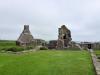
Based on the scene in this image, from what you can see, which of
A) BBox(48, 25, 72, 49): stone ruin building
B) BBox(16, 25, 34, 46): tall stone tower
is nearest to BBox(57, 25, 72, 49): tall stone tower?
BBox(48, 25, 72, 49): stone ruin building

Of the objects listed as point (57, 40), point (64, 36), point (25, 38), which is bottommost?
point (57, 40)

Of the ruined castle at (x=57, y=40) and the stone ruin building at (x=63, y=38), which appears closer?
the ruined castle at (x=57, y=40)

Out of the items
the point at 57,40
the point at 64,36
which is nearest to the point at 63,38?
the point at 64,36

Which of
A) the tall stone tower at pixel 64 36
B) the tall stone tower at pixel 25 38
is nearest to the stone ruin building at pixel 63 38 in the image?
the tall stone tower at pixel 64 36

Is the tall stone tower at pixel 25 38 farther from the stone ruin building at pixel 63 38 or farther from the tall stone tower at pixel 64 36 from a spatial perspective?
the tall stone tower at pixel 64 36

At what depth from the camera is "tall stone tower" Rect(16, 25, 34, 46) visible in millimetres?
54625

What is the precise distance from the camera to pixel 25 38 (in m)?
54.9

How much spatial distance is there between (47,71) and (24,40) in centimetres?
3963

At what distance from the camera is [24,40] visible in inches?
2156

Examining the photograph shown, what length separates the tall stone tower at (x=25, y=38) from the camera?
5462 centimetres

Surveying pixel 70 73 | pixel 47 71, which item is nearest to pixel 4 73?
pixel 47 71

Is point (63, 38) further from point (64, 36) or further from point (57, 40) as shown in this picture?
point (57, 40)

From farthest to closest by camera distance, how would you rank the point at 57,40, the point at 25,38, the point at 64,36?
the point at 57,40 < the point at 64,36 < the point at 25,38

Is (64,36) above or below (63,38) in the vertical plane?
above
